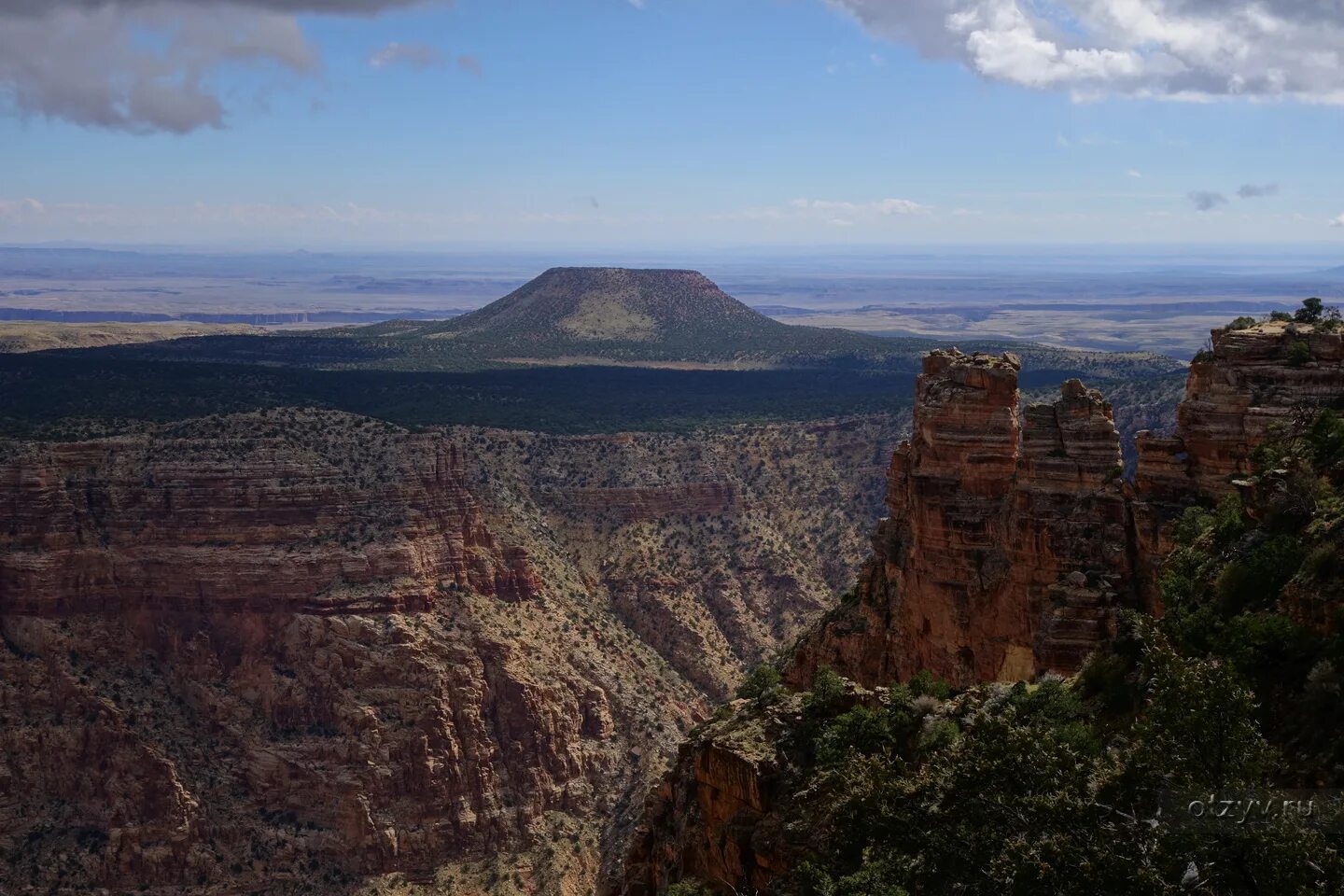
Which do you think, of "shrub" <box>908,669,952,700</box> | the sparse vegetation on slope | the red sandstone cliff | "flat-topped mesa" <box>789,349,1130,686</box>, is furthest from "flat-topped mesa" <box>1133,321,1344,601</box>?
the red sandstone cliff

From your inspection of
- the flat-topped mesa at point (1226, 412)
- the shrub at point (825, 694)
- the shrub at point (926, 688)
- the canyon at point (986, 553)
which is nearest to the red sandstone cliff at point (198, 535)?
the canyon at point (986, 553)

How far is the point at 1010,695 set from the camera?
111 ft

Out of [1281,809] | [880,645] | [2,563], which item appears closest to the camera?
[1281,809]

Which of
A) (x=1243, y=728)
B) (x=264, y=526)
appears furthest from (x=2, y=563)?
(x=1243, y=728)

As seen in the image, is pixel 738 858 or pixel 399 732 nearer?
pixel 738 858

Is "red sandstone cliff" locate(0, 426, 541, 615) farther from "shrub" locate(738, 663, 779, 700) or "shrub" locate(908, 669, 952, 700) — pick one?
"shrub" locate(908, 669, 952, 700)

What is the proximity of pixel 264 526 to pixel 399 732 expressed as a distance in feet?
41.4

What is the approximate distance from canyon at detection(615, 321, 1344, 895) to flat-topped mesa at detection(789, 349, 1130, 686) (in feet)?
0.18

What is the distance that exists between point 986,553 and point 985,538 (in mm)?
476

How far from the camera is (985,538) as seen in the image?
48562 millimetres

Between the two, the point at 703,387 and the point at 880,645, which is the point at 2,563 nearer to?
the point at 880,645

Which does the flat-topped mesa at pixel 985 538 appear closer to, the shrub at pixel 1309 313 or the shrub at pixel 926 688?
the shrub at pixel 926 688

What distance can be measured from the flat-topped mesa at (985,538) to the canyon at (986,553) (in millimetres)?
54

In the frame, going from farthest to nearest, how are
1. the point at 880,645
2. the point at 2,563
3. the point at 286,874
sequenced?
the point at 2,563, the point at 286,874, the point at 880,645
